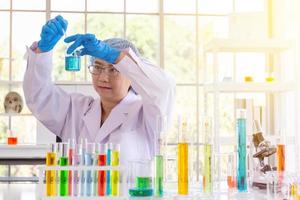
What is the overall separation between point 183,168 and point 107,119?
2.20 feet

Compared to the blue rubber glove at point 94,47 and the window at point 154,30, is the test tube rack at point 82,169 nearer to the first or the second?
the blue rubber glove at point 94,47

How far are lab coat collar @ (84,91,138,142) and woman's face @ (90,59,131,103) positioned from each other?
0.05 meters

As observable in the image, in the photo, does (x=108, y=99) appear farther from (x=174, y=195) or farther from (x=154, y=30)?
(x=154, y=30)

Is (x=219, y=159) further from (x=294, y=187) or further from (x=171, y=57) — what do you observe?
(x=171, y=57)

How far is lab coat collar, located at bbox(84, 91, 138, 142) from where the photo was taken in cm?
222

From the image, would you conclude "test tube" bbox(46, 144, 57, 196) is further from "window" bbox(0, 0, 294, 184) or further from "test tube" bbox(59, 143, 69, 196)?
"window" bbox(0, 0, 294, 184)

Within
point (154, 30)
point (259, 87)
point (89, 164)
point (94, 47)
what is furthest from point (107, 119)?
point (154, 30)

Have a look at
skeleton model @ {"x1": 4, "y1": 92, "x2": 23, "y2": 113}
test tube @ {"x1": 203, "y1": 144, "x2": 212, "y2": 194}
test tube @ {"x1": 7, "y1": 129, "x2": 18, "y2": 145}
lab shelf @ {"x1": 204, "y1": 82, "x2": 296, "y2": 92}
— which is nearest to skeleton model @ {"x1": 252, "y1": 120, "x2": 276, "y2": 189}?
test tube @ {"x1": 203, "y1": 144, "x2": 212, "y2": 194}

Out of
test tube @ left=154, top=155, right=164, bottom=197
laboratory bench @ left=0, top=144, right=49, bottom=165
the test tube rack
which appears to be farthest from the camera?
laboratory bench @ left=0, top=144, right=49, bottom=165

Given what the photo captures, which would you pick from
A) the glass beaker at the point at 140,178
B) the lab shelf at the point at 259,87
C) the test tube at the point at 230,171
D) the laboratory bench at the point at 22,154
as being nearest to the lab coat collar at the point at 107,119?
the test tube at the point at 230,171

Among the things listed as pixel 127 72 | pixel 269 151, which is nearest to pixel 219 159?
pixel 269 151

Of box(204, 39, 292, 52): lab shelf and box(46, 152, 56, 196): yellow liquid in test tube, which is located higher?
box(204, 39, 292, 52): lab shelf

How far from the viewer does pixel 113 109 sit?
2254mm

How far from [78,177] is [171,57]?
365cm
